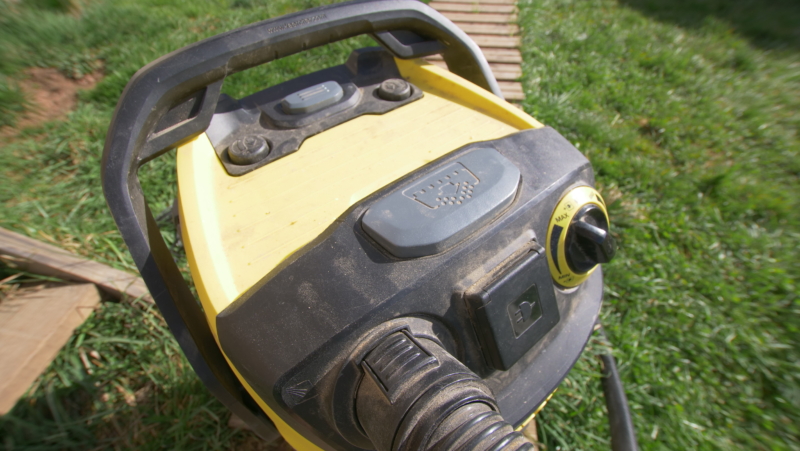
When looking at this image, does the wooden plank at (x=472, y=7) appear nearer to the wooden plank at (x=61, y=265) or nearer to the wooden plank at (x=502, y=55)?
the wooden plank at (x=502, y=55)

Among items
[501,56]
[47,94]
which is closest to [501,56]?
[501,56]

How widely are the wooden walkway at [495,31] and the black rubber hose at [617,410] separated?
4.18 feet

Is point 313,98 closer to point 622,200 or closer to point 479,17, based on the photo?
point 622,200

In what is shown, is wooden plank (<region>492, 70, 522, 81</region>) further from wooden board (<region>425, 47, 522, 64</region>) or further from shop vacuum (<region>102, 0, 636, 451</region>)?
shop vacuum (<region>102, 0, 636, 451</region>)

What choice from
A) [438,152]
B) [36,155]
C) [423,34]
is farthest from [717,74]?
[36,155]

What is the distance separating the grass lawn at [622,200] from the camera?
1.23 meters

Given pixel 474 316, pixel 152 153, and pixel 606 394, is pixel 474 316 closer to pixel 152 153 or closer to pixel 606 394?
pixel 152 153

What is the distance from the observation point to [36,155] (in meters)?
1.78

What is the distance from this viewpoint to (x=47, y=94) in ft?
6.61

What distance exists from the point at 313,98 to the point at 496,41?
71.5 inches

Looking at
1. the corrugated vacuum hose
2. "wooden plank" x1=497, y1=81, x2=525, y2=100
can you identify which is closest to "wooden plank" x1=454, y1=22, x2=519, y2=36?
"wooden plank" x1=497, y1=81, x2=525, y2=100

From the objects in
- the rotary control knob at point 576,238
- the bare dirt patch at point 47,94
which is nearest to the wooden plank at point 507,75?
the rotary control knob at point 576,238

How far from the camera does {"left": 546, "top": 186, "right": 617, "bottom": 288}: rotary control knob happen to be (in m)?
0.76

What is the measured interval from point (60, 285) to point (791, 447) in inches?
81.5
